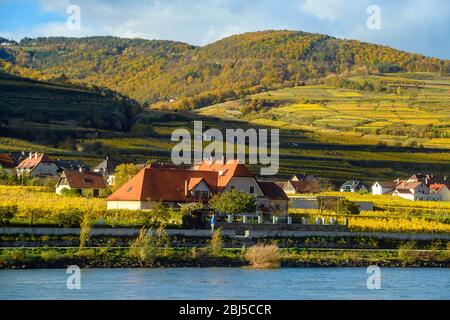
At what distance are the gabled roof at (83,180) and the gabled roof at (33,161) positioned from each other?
14.4 metres

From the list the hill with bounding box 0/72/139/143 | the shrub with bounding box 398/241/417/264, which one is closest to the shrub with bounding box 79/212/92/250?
the shrub with bounding box 398/241/417/264

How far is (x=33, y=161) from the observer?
286ft

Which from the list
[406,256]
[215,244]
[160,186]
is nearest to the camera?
[215,244]

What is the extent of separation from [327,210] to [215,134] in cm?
6573

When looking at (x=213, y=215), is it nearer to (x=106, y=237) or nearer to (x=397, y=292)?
(x=106, y=237)

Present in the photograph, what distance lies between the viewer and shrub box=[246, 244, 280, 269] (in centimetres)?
4244

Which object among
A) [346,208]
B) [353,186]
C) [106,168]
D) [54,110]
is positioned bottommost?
[346,208]

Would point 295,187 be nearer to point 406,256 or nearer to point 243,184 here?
point 243,184

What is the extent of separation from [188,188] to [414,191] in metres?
47.2

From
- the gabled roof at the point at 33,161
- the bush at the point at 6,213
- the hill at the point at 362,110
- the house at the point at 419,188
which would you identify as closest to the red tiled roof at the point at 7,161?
the gabled roof at the point at 33,161


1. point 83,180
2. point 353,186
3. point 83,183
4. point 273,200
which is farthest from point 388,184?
point 273,200

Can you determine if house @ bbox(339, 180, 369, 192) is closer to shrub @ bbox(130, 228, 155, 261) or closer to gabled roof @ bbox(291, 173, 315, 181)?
gabled roof @ bbox(291, 173, 315, 181)

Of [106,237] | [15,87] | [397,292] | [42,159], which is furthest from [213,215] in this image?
[15,87]

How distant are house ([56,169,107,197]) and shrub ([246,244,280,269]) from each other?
28056 mm
